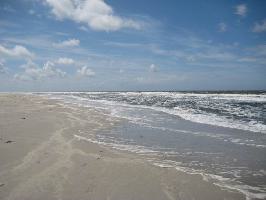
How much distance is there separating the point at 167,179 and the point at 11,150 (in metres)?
4.76

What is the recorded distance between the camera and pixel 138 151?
27.9ft

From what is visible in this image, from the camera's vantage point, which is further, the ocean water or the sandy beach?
the ocean water

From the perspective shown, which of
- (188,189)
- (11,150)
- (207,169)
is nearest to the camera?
(188,189)

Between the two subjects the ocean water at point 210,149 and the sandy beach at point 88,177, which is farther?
the ocean water at point 210,149

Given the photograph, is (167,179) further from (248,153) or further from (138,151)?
(248,153)

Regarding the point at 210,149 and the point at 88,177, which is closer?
the point at 88,177

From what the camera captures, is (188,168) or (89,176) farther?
(188,168)

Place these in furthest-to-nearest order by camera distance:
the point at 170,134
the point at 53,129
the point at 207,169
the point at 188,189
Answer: the point at 53,129
the point at 170,134
the point at 207,169
the point at 188,189

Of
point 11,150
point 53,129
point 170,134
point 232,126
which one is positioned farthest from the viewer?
point 232,126

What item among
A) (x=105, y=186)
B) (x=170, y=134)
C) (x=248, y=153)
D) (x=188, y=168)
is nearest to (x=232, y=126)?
(x=170, y=134)

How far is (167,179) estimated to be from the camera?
19.2 feet

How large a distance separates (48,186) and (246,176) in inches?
162

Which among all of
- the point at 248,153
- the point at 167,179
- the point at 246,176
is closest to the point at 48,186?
the point at 167,179

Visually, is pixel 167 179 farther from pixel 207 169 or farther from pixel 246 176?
pixel 246 176
